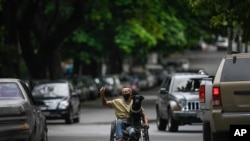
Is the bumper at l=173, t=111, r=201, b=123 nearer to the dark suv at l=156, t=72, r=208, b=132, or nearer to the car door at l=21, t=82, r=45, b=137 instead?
the dark suv at l=156, t=72, r=208, b=132

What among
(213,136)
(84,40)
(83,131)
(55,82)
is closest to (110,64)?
(84,40)

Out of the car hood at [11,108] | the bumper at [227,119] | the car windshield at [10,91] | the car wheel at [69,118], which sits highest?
the car windshield at [10,91]

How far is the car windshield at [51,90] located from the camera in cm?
3484

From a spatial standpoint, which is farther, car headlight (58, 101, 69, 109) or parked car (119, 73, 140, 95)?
parked car (119, 73, 140, 95)

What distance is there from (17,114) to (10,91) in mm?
1520

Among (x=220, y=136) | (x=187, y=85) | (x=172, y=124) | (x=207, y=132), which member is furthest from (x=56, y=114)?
(x=220, y=136)

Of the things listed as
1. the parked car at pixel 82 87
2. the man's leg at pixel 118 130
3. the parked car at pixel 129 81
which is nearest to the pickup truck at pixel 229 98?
the man's leg at pixel 118 130

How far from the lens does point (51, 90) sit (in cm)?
3509

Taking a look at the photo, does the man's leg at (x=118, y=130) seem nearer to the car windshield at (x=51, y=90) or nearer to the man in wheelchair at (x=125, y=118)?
the man in wheelchair at (x=125, y=118)

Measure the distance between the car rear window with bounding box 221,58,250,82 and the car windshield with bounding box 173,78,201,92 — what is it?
34.9 feet

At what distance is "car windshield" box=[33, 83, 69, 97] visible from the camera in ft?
114

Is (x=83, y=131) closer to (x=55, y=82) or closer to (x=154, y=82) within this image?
(x=55, y=82)

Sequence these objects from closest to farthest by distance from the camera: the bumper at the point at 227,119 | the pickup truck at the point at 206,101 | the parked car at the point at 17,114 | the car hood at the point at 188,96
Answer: the bumper at the point at 227,119, the parked car at the point at 17,114, the pickup truck at the point at 206,101, the car hood at the point at 188,96

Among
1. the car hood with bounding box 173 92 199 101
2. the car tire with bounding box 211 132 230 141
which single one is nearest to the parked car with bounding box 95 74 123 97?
the car hood with bounding box 173 92 199 101
